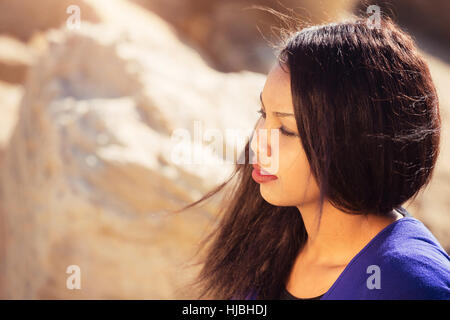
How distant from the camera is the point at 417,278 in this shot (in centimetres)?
115

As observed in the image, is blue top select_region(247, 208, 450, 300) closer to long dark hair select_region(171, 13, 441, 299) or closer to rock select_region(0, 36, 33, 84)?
long dark hair select_region(171, 13, 441, 299)

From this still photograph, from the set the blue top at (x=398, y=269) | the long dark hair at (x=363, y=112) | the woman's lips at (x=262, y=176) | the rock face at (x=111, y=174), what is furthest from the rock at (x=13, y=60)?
the blue top at (x=398, y=269)

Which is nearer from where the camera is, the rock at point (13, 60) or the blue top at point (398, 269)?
the blue top at point (398, 269)

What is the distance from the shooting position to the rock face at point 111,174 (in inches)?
102

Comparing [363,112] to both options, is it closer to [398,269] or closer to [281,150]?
[281,150]

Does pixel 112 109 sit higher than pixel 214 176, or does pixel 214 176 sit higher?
pixel 112 109

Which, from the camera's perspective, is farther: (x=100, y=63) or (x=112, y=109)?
(x=100, y=63)

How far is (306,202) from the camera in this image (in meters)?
1.48

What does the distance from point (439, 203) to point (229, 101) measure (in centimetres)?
152

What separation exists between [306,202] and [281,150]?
7.8 inches

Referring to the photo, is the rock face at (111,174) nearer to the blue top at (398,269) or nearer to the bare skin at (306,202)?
the bare skin at (306,202)

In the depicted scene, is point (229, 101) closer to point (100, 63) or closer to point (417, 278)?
point (100, 63)
